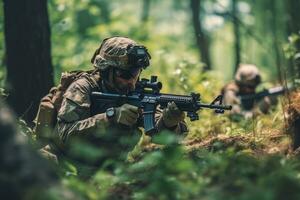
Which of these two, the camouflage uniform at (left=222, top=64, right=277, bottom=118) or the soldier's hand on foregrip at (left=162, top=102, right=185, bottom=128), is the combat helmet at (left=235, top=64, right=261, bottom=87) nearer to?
the camouflage uniform at (left=222, top=64, right=277, bottom=118)

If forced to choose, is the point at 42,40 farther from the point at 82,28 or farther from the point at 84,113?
the point at 82,28

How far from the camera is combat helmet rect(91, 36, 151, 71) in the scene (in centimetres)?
670

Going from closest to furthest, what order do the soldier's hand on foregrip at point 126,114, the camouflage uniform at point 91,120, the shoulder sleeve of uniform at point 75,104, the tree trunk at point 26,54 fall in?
the soldier's hand on foregrip at point 126,114
the camouflage uniform at point 91,120
the shoulder sleeve of uniform at point 75,104
the tree trunk at point 26,54

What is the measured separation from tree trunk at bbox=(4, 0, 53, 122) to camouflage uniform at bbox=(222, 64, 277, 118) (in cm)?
443

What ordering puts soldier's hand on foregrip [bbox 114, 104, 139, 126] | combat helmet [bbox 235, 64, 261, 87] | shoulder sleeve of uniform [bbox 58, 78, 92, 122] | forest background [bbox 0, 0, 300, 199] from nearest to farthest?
forest background [bbox 0, 0, 300, 199], soldier's hand on foregrip [bbox 114, 104, 139, 126], shoulder sleeve of uniform [bbox 58, 78, 92, 122], combat helmet [bbox 235, 64, 261, 87]

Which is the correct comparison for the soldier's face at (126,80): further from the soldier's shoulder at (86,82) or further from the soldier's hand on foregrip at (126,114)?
the soldier's hand on foregrip at (126,114)

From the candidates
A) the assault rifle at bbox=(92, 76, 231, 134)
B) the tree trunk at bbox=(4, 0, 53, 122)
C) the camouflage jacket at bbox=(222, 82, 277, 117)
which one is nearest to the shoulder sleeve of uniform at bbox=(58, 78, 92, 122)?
the assault rifle at bbox=(92, 76, 231, 134)

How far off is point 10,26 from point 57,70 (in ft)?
15.4

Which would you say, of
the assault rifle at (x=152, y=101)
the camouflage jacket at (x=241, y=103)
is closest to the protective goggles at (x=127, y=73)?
the assault rifle at (x=152, y=101)

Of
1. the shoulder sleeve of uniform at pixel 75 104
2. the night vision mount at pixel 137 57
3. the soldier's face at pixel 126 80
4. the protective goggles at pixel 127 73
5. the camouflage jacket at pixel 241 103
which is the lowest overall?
the camouflage jacket at pixel 241 103

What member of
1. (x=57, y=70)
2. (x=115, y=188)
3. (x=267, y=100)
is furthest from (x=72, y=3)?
(x=115, y=188)

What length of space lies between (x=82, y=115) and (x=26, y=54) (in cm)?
191

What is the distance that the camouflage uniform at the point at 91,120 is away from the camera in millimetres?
6258

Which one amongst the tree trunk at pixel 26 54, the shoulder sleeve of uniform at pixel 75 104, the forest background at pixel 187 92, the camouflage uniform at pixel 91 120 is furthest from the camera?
the tree trunk at pixel 26 54
